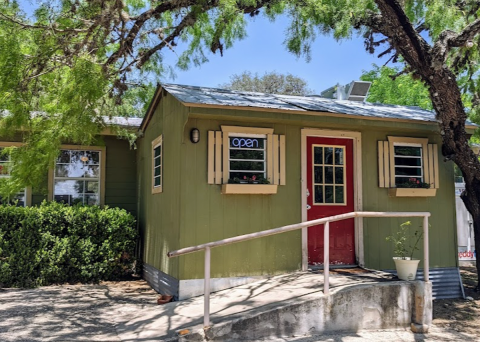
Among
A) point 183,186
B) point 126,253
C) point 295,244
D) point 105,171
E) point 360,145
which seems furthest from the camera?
point 105,171

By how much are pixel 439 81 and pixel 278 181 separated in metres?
3.08

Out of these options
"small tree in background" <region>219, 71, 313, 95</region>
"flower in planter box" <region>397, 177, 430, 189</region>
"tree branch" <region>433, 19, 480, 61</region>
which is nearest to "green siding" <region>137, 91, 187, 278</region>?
"flower in planter box" <region>397, 177, 430, 189</region>

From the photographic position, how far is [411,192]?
7.37 m

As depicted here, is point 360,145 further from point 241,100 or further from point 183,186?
point 183,186

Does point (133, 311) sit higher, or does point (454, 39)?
point (454, 39)

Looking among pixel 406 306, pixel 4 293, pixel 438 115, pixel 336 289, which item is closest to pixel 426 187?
pixel 438 115

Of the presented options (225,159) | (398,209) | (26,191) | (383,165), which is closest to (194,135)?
(225,159)

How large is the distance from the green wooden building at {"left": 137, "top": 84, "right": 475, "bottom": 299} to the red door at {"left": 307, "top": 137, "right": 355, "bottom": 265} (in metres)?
0.02

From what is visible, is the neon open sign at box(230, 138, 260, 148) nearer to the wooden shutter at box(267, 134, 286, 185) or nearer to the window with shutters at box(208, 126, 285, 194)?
the window with shutters at box(208, 126, 285, 194)

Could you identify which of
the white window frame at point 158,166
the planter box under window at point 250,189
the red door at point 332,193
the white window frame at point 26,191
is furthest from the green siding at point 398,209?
the white window frame at point 26,191

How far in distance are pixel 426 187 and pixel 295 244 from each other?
250 cm

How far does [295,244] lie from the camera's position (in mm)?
6801

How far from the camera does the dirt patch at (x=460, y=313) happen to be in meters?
6.03

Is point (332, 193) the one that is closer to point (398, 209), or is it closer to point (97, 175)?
point (398, 209)
